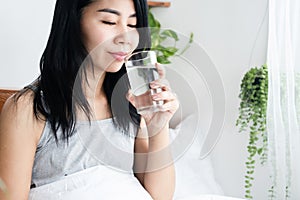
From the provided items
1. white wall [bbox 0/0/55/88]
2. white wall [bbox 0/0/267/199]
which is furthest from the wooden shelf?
white wall [bbox 0/0/55/88]

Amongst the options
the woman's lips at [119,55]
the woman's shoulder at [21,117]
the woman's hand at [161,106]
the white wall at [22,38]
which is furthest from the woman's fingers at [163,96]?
the white wall at [22,38]

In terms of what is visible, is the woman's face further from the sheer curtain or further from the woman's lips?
the sheer curtain

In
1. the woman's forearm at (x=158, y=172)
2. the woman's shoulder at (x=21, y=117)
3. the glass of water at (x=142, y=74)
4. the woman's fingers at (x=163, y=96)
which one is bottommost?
the woman's forearm at (x=158, y=172)

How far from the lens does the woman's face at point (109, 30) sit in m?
1.12

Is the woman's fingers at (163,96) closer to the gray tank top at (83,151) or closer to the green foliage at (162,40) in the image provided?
the gray tank top at (83,151)

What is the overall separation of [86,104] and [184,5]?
113cm

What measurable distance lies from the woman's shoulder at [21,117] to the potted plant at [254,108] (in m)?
0.89

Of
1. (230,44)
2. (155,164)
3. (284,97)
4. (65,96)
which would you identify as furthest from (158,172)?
(230,44)

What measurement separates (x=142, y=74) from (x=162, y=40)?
1220 millimetres

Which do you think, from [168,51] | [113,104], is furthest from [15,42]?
[168,51]

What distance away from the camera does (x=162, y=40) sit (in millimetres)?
2250

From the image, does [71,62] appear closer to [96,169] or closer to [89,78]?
[89,78]

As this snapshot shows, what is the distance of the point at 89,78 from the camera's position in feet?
3.99

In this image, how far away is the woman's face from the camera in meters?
1.12
